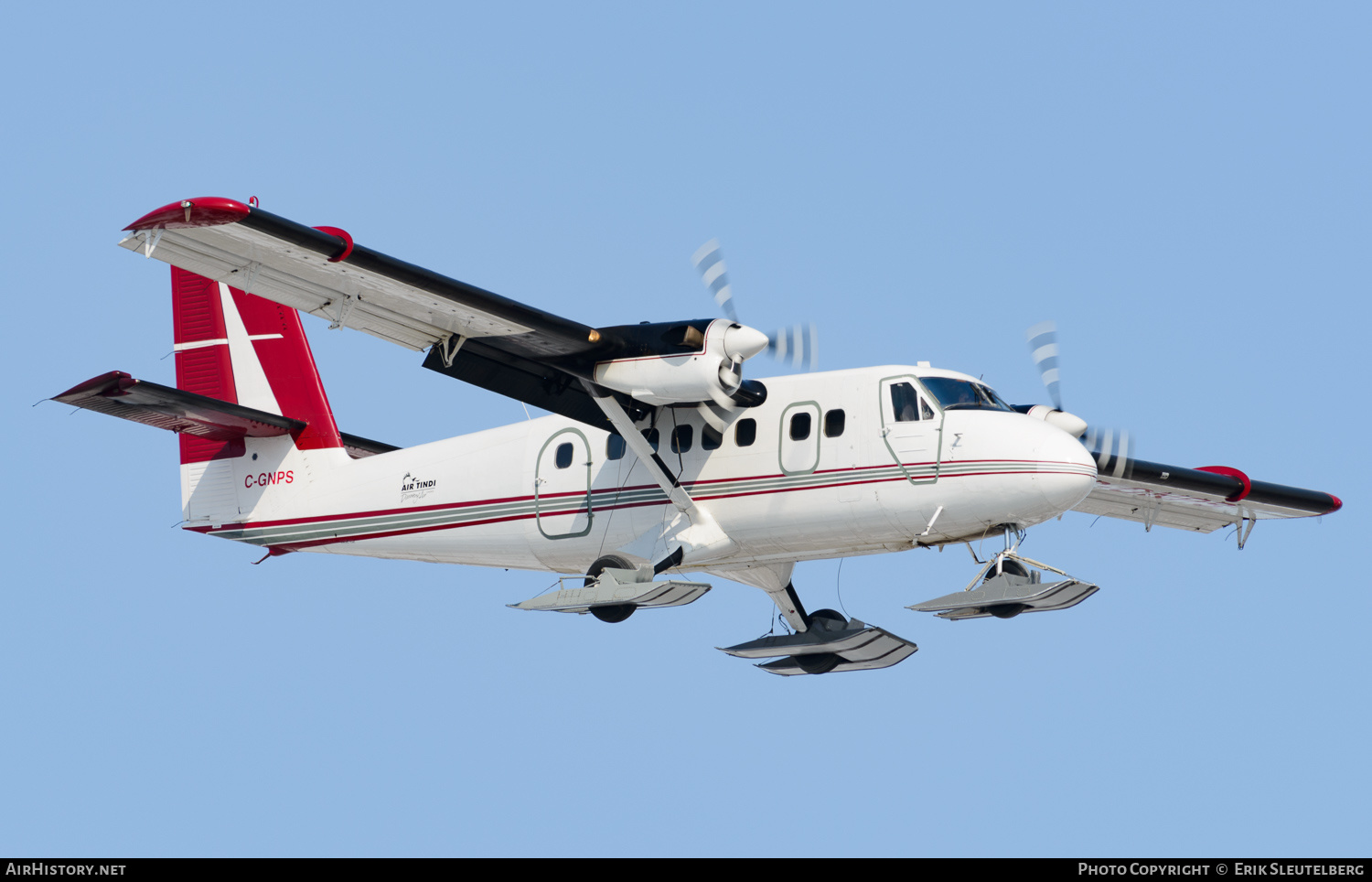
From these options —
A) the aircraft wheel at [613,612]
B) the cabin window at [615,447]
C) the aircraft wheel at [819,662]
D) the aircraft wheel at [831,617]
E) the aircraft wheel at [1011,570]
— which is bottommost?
the aircraft wheel at [819,662]

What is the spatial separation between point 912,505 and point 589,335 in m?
4.27

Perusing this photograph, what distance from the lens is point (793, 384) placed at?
20.2 metres

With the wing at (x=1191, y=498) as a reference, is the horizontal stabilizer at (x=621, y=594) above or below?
below

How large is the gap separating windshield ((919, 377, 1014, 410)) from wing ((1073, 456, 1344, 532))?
128 inches

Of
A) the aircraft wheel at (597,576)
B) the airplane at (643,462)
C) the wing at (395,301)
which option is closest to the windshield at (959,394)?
the airplane at (643,462)

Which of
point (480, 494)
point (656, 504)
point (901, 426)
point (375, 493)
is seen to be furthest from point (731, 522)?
point (375, 493)

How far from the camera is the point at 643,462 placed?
66.5ft

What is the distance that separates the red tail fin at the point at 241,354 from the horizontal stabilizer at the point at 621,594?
6060 millimetres

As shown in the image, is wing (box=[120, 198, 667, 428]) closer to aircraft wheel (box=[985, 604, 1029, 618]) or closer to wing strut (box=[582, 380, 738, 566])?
wing strut (box=[582, 380, 738, 566])

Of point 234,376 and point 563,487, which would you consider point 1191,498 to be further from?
point 234,376

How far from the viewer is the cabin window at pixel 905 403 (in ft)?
63.3

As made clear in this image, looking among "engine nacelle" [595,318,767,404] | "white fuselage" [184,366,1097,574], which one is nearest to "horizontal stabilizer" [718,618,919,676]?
"white fuselage" [184,366,1097,574]

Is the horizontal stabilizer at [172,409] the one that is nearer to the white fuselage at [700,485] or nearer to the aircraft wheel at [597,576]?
the white fuselage at [700,485]

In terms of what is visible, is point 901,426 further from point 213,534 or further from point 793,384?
point 213,534
